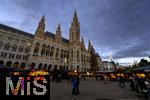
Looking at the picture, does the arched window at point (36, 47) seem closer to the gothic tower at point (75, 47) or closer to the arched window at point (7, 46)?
the arched window at point (7, 46)

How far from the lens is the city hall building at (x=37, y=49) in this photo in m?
44.7

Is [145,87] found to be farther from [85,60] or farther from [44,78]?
[85,60]

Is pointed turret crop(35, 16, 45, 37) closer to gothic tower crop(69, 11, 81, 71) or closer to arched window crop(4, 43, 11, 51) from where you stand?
arched window crop(4, 43, 11, 51)

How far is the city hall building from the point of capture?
147 feet

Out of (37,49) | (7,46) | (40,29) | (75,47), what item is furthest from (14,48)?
(75,47)

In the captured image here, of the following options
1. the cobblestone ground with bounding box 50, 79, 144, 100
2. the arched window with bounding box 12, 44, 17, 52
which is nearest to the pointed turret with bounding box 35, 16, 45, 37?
the arched window with bounding box 12, 44, 17, 52

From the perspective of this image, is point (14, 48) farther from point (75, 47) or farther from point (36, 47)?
point (75, 47)

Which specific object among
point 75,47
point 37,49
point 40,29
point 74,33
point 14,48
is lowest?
point 14,48

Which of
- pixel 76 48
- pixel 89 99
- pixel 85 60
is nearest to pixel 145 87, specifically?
pixel 89 99

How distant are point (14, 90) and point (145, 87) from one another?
10.1 metres

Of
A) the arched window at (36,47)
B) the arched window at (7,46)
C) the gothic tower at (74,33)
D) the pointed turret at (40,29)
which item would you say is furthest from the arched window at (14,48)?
the gothic tower at (74,33)

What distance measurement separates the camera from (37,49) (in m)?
54.6

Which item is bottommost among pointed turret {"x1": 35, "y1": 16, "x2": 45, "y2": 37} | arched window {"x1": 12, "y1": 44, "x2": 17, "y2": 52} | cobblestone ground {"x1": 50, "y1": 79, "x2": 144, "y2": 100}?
cobblestone ground {"x1": 50, "y1": 79, "x2": 144, "y2": 100}

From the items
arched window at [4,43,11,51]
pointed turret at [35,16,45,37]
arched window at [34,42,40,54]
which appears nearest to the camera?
arched window at [4,43,11,51]
